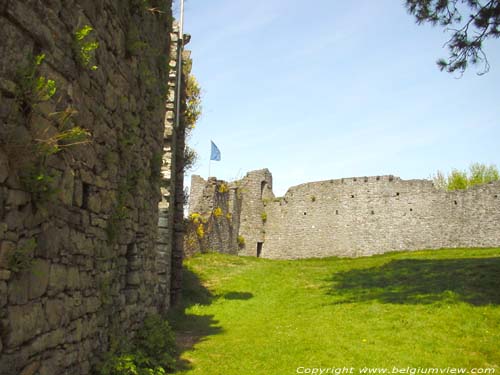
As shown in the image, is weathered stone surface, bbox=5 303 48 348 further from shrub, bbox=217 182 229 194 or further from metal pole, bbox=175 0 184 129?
shrub, bbox=217 182 229 194

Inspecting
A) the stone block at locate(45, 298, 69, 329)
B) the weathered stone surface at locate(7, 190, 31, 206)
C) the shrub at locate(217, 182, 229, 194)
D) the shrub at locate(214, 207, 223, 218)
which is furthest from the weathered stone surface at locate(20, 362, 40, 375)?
the shrub at locate(217, 182, 229, 194)

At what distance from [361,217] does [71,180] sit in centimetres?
2860

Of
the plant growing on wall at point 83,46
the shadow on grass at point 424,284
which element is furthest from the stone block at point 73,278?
the shadow on grass at point 424,284

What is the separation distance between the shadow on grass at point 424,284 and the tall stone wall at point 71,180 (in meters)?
6.61

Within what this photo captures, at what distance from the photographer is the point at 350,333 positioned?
870 cm

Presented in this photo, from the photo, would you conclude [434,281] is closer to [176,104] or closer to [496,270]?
[496,270]

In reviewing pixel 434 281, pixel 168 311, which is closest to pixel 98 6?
pixel 168 311

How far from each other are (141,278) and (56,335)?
332 centimetres

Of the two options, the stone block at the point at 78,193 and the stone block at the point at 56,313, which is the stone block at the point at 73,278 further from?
the stone block at the point at 78,193

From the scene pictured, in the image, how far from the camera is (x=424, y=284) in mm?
12734

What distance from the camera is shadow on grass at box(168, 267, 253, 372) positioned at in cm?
832

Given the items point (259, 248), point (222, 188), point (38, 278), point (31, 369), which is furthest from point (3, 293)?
point (259, 248)

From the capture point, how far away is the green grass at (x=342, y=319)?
23.6 ft

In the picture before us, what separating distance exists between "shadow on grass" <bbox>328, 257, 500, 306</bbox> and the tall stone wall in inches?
260
